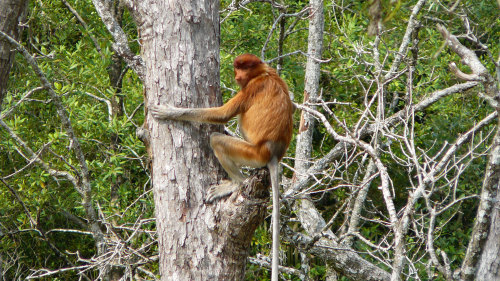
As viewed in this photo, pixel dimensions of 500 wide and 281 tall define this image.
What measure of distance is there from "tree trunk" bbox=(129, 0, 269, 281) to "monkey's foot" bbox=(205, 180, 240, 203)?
4cm

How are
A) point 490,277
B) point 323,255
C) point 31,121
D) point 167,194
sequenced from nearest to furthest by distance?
point 167,194, point 490,277, point 323,255, point 31,121

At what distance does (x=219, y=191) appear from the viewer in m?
3.72

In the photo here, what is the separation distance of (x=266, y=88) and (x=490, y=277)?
211 cm

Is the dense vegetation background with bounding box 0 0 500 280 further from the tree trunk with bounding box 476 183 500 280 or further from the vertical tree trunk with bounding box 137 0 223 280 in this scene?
the vertical tree trunk with bounding box 137 0 223 280

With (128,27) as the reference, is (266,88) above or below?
below

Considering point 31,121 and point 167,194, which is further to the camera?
point 31,121

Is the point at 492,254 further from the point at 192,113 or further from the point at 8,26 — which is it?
the point at 8,26

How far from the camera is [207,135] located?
392 centimetres

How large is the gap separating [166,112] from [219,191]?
59 cm

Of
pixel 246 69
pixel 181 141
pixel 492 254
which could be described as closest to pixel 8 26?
pixel 246 69

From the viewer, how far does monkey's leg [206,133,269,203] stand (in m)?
3.72

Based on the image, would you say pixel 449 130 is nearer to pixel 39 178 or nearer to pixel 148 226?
pixel 148 226

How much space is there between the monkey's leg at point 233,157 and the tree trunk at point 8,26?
2.03m

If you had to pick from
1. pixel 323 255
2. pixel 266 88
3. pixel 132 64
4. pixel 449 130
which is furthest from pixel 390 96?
pixel 132 64
